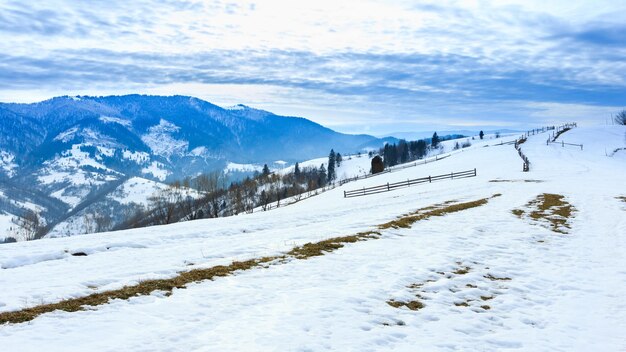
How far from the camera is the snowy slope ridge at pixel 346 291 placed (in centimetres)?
791

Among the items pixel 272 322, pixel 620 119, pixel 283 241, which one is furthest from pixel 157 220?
pixel 620 119

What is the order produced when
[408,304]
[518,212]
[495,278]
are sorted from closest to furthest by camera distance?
[408,304] → [495,278] → [518,212]

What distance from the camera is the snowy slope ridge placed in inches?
312

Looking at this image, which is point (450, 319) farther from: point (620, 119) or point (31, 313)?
point (620, 119)

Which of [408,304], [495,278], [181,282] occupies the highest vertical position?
[181,282]

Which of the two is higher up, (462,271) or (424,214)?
(424,214)

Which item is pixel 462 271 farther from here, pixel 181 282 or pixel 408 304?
pixel 181 282

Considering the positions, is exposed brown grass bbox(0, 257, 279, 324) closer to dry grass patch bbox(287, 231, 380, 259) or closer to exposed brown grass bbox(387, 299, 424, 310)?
dry grass patch bbox(287, 231, 380, 259)

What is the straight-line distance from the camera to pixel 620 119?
607 feet

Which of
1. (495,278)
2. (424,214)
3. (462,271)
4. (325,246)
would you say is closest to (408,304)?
A: (462,271)

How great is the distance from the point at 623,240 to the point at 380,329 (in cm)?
1637

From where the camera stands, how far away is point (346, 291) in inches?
419

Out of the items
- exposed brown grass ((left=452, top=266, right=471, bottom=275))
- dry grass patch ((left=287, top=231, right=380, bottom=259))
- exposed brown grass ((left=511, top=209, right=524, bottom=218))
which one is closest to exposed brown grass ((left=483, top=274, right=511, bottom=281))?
exposed brown grass ((left=452, top=266, right=471, bottom=275))

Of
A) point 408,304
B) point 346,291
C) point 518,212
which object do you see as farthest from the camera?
point 518,212
